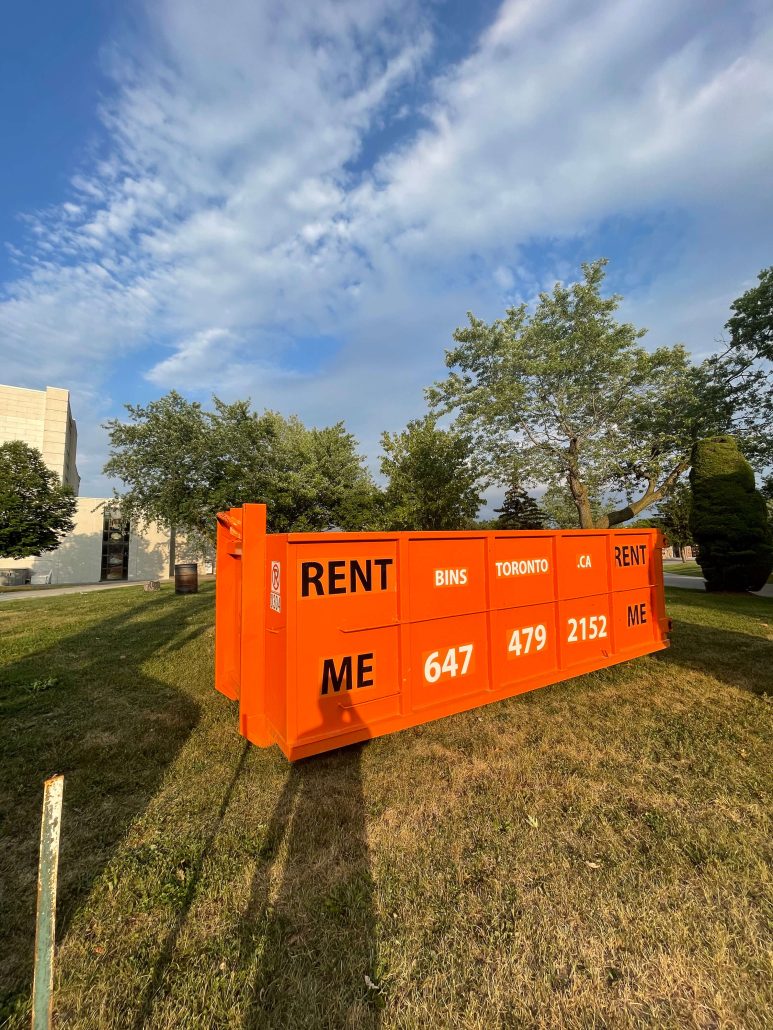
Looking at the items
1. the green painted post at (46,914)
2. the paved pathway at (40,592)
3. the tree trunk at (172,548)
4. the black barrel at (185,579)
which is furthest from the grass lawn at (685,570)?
the tree trunk at (172,548)

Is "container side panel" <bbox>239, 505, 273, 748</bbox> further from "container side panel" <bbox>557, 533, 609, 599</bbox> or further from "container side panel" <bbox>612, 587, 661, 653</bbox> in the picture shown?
"container side panel" <bbox>612, 587, 661, 653</bbox>

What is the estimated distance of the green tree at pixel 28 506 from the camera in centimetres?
2469

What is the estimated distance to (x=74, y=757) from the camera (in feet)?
13.7

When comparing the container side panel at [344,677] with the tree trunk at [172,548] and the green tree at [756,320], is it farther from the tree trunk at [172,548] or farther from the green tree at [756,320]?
the tree trunk at [172,548]

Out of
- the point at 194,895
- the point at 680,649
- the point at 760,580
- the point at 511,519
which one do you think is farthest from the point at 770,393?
the point at 194,895

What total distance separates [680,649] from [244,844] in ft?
26.1

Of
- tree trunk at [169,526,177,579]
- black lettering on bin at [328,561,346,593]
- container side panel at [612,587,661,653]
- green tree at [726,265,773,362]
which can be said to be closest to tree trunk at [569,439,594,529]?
green tree at [726,265,773,362]

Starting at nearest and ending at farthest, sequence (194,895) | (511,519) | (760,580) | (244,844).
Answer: (194,895) < (244,844) < (760,580) < (511,519)

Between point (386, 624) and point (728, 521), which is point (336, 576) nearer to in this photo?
point (386, 624)

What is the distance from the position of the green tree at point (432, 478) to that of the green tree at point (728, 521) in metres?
8.34

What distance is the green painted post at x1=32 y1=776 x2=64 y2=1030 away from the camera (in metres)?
1.33

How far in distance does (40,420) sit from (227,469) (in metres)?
42.8

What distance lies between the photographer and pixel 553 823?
3096 millimetres

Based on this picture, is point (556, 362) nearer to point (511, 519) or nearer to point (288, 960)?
point (288, 960)
